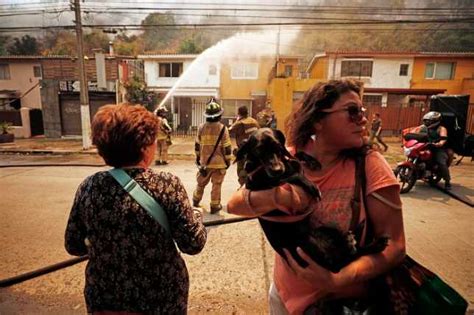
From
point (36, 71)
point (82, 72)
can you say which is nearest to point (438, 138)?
point (82, 72)

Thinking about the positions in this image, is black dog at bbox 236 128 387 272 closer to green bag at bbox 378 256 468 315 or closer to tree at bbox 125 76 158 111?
green bag at bbox 378 256 468 315

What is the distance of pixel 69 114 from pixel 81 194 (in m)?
20.0

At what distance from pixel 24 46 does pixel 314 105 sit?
179ft

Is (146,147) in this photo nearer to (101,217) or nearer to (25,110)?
(101,217)

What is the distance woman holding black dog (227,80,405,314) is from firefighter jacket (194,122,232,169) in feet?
11.9

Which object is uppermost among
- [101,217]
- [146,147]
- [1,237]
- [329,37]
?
[329,37]

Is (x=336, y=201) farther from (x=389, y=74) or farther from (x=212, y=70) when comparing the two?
(x=389, y=74)

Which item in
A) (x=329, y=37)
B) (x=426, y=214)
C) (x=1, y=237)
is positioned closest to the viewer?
(x=1, y=237)

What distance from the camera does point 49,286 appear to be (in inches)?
124

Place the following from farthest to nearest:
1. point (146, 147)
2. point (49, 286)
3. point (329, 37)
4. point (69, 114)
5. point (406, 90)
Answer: point (329, 37) → point (406, 90) → point (69, 114) → point (49, 286) → point (146, 147)

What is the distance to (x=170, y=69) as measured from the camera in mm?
25469

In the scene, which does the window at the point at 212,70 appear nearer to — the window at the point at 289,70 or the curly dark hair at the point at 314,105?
the window at the point at 289,70

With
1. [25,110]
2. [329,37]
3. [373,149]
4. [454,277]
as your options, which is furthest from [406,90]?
[329,37]

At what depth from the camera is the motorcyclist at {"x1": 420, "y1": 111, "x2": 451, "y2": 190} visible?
6.44 metres
